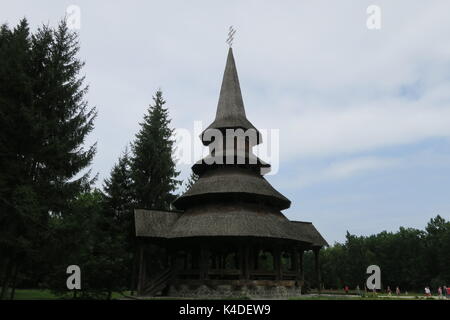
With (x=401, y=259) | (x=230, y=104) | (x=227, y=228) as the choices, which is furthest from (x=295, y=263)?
(x=401, y=259)

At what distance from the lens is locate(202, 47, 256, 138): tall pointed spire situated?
105 feet

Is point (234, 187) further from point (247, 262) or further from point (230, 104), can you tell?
point (230, 104)

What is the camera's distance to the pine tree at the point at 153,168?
41.4 metres

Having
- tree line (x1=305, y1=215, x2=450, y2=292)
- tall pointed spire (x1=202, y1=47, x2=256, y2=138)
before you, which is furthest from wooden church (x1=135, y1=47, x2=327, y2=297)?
tree line (x1=305, y1=215, x2=450, y2=292)

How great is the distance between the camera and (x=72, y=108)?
Answer: 24.8 meters

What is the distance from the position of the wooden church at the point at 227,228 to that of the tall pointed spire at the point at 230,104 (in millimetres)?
A: 106

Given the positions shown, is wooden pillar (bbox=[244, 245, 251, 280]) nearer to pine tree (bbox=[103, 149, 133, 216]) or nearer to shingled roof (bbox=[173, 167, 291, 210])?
shingled roof (bbox=[173, 167, 291, 210])

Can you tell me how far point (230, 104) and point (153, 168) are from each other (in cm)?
1357

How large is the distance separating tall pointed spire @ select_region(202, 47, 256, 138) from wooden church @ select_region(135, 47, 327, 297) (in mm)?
106

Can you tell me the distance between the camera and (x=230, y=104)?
3366cm

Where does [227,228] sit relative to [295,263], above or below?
above
